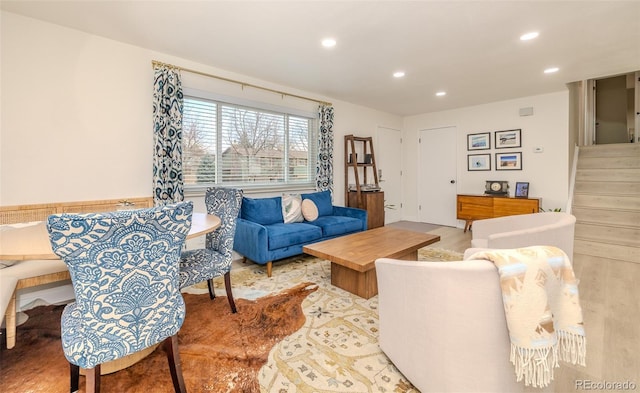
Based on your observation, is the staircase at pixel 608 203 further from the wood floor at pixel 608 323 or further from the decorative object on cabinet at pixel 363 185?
the decorative object on cabinet at pixel 363 185

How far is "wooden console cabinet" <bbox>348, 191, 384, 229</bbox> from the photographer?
4805 millimetres

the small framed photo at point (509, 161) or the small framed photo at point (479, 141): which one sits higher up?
the small framed photo at point (479, 141)

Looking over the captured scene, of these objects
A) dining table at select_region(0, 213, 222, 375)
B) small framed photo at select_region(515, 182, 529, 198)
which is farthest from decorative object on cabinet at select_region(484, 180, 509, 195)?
dining table at select_region(0, 213, 222, 375)

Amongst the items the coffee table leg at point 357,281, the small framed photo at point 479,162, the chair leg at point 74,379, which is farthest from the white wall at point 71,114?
the small framed photo at point 479,162

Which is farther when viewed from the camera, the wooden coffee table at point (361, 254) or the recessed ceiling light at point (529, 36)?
the recessed ceiling light at point (529, 36)

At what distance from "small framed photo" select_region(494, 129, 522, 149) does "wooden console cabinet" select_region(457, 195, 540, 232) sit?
1.00 metres

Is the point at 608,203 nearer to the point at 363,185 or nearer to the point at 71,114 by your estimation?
the point at 363,185

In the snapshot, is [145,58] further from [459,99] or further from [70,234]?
[459,99]

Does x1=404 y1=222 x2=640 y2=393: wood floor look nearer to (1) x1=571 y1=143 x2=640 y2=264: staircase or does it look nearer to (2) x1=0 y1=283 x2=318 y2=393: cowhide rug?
(1) x1=571 y1=143 x2=640 y2=264: staircase

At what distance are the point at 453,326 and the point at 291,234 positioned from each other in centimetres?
225

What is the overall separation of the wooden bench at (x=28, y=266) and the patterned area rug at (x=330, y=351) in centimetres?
110

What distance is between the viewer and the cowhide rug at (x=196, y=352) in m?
1.52

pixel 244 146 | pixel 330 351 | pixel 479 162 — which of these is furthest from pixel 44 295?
pixel 479 162

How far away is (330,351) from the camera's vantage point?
5.82 ft
